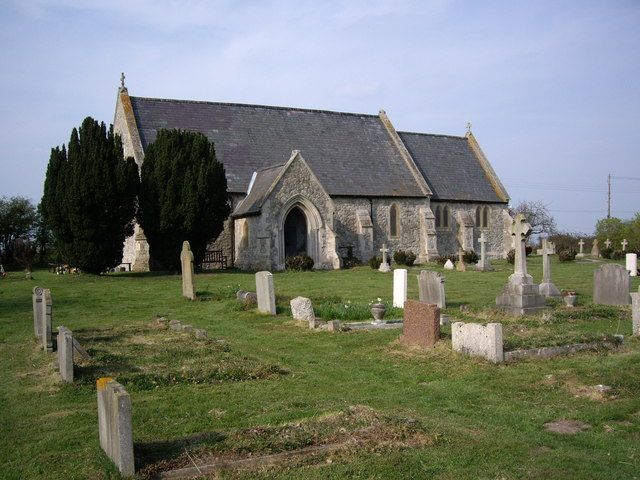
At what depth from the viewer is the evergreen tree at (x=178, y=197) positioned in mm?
25703

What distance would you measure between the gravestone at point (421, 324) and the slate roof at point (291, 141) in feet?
69.1

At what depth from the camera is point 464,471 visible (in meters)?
5.36

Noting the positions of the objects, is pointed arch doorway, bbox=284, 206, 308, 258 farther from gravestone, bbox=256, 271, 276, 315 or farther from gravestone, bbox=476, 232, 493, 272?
gravestone, bbox=256, 271, 276, 315

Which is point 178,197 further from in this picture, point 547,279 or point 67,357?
point 67,357

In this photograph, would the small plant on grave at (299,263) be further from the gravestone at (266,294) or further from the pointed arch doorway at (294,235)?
the gravestone at (266,294)

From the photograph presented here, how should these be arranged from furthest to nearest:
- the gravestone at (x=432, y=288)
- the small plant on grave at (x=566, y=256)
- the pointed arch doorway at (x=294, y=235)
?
the small plant on grave at (x=566, y=256) → the pointed arch doorway at (x=294, y=235) → the gravestone at (x=432, y=288)

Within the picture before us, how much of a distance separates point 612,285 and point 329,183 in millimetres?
19092

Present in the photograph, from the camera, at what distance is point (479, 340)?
946 cm

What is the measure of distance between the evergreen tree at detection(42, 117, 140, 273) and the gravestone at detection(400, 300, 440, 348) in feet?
56.0

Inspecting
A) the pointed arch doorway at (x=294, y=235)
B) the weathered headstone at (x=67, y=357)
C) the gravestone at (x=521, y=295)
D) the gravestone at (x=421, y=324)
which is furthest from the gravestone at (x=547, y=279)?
the pointed arch doorway at (x=294, y=235)

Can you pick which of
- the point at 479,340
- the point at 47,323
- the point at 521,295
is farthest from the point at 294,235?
the point at 479,340

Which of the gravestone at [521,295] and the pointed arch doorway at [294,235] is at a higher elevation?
the pointed arch doorway at [294,235]

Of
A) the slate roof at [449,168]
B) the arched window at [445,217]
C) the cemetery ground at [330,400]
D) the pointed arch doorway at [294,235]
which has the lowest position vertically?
the cemetery ground at [330,400]

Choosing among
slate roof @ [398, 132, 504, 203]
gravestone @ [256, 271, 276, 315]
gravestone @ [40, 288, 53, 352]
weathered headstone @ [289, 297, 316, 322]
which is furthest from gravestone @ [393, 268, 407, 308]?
slate roof @ [398, 132, 504, 203]
